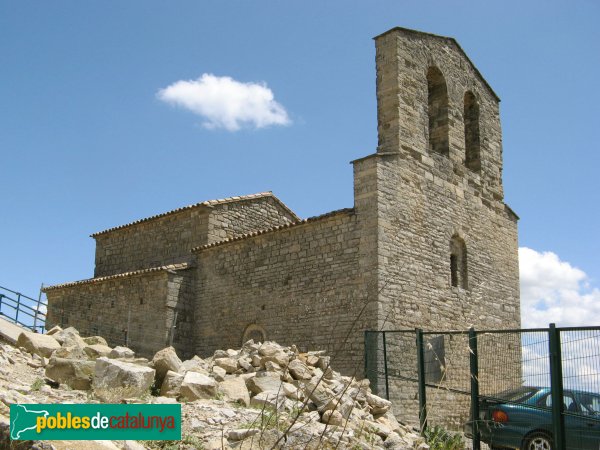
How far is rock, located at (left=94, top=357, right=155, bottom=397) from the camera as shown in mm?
7340

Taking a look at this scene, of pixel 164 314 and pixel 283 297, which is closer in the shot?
pixel 283 297

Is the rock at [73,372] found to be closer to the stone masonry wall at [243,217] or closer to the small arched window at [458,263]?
the small arched window at [458,263]

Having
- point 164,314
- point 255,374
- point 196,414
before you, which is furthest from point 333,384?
point 164,314

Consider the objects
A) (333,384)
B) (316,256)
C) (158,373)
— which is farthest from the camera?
(316,256)

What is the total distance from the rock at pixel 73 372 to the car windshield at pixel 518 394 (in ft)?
18.1

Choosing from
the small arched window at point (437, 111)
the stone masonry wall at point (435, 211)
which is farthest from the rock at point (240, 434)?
the small arched window at point (437, 111)

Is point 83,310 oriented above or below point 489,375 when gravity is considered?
above

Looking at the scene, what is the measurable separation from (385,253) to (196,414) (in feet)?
21.6

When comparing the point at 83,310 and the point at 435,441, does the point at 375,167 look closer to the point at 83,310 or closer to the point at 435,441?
the point at 435,441

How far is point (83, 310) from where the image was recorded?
18891 mm

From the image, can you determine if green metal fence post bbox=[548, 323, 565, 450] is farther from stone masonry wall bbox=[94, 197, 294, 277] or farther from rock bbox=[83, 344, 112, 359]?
stone masonry wall bbox=[94, 197, 294, 277]

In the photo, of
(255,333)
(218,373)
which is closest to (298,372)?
(218,373)

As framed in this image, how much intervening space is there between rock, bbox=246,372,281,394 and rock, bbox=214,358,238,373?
79 cm

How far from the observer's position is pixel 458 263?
15.0 meters
